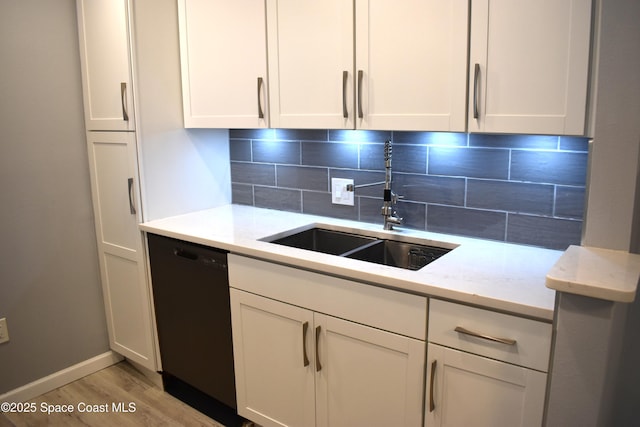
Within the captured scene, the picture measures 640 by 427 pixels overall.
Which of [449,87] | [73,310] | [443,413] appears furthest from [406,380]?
[73,310]

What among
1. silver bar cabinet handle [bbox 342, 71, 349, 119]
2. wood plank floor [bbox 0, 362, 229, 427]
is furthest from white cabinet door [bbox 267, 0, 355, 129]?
wood plank floor [bbox 0, 362, 229, 427]

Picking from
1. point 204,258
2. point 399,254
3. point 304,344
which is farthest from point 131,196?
point 399,254

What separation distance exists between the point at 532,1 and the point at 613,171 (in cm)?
57

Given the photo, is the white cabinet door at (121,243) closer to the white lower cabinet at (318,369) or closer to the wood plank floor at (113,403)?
the wood plank floor at (113,403)

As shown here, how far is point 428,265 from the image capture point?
1.63 m

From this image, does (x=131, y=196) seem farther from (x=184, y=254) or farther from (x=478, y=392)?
(x=478, y=392)

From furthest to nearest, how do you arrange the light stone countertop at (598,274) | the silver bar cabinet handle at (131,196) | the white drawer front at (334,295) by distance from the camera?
the silver bar cabinet handle at (131,196) → the white drawer front at (334,295) → the light stone countertop at (598,274)

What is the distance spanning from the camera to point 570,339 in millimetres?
1154

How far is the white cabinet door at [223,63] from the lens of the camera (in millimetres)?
2178

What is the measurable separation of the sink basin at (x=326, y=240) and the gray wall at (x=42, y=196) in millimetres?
1216

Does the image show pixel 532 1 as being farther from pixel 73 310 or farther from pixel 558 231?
pixel 73 310

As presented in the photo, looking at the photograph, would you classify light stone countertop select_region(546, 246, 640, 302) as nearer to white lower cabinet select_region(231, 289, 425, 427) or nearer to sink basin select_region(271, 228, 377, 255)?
white lower cabinet select_region(231, 289, 425, 427)

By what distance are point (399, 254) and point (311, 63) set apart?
88 centimetres

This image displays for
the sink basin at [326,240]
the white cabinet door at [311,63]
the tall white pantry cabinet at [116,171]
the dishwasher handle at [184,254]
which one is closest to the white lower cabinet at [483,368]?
the sink basin at [326,240]
